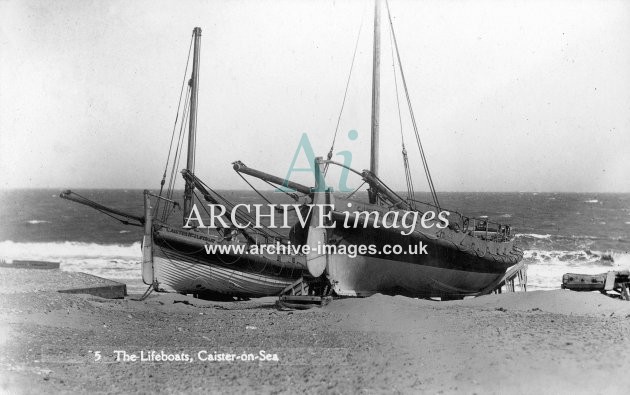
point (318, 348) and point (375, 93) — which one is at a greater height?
point (375, 93)

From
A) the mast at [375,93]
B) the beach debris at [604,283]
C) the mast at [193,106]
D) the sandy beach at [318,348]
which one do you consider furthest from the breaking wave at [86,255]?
the beach debris at [604,283]

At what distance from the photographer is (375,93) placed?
1376 centimetres

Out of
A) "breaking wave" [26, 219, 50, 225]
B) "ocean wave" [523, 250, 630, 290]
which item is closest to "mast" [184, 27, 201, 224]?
"ocean wave" [523, 250, 630, 290]

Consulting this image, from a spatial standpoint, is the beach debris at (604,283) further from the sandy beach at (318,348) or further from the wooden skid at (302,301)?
the wooden skid at (302,301)

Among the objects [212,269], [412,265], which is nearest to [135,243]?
[212,269]

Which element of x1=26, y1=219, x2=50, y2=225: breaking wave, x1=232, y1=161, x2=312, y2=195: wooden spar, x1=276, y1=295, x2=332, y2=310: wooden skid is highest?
x1=232, y1=161, x2=312, y2=195: wooden spar

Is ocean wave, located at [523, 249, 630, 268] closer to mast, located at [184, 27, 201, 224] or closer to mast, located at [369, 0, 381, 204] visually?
mast, located at [369, 0, 381, 204]

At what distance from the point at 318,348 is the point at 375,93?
8172mm

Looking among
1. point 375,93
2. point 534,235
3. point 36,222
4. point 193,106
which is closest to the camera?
point 375,93

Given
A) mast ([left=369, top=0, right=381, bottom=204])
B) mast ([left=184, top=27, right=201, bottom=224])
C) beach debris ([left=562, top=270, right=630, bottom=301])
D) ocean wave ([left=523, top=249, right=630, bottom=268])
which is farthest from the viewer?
ocean wave ([left=523, top=249, right=630, bottom=268])

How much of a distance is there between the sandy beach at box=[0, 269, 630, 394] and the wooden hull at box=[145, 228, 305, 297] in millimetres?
2361

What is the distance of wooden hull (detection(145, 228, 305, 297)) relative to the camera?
13492 mm

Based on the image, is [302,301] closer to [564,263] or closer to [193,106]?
[193,106]

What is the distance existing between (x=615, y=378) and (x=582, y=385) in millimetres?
428
